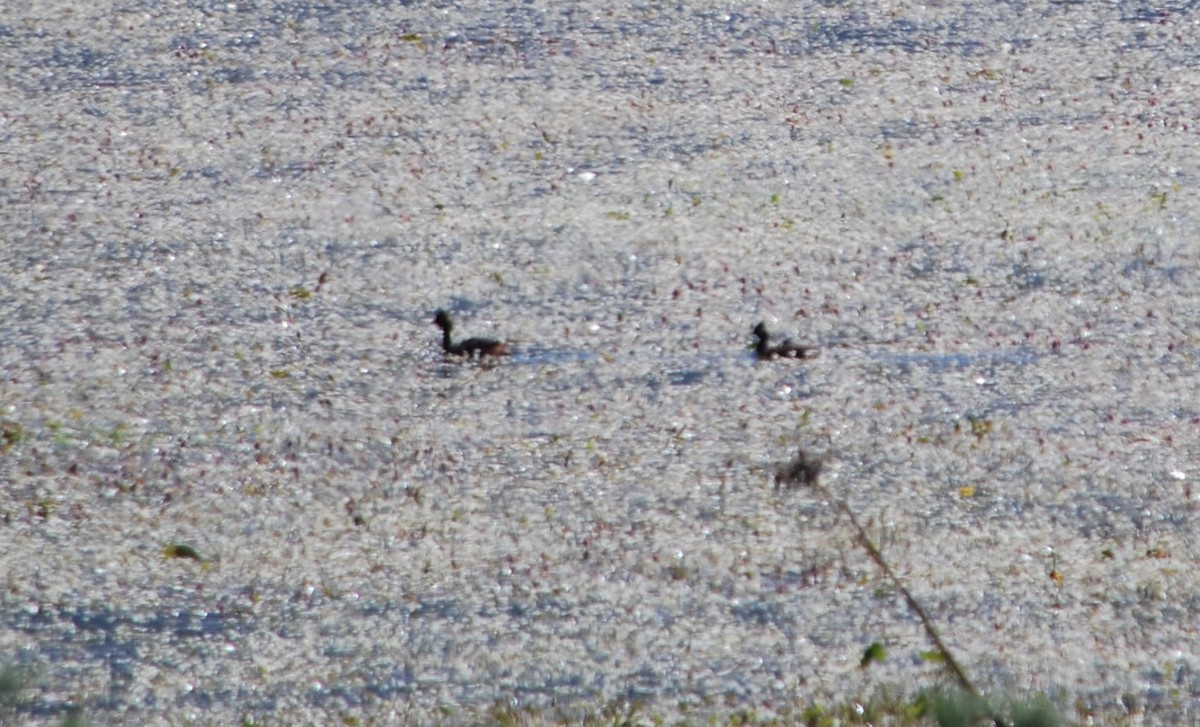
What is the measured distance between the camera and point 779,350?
392cm

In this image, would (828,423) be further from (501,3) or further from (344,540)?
(501,3)

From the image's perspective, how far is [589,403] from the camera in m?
3.78

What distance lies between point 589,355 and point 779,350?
0.52 meters

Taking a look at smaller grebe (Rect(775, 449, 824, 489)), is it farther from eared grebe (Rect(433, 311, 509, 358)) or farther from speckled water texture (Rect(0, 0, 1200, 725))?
eared grebe (Rect(433, 311, 509, 358))

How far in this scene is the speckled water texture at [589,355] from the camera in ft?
10.4

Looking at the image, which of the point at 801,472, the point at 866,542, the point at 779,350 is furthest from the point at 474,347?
the point at 866,542

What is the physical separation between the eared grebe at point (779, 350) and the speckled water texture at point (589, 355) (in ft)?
0.21

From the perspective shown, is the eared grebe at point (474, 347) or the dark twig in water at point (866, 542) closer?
the dark twig in water at point (866, 542)

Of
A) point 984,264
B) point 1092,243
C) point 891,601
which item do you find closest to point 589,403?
point 891,601

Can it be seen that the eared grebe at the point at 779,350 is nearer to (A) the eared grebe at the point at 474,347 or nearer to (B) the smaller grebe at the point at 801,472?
(B) the smaller grebe at the point at 801,472

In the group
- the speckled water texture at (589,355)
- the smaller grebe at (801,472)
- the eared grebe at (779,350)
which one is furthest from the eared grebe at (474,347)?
the smaller grebe at (801,472)

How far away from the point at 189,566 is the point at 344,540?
0.36 metres

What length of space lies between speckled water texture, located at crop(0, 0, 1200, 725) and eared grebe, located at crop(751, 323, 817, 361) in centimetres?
7

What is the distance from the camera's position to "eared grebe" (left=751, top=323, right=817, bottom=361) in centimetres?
390
